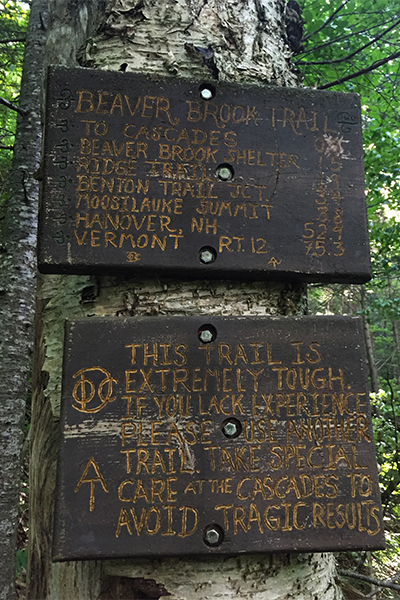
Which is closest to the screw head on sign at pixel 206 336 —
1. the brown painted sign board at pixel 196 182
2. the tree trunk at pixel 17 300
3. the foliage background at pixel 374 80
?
the brown painted sign board at pixel 196 182

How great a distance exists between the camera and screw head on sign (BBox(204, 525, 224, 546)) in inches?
37.5

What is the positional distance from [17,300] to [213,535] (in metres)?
2.49

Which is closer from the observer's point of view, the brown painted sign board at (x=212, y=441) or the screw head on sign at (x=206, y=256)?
the brown painted sign board at (x=212, y=441)

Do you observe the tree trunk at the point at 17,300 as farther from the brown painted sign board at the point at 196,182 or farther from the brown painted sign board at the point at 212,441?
the brown painted sign board at the point at 212,441

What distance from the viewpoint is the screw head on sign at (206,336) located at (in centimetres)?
108

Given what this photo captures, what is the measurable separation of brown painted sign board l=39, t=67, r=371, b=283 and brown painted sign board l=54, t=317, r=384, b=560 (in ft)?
0.62

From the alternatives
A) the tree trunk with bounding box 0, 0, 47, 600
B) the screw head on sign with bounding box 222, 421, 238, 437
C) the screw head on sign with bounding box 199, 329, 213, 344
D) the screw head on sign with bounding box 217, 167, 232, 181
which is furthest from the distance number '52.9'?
the tree trunk with bounding box 0, 0, 47, 600

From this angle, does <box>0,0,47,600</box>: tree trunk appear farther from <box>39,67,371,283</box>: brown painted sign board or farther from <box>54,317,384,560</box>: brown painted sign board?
<box>54,317,384,560</box>: brown painted sign board

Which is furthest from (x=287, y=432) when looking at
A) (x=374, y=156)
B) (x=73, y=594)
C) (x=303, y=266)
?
(x=374, y=156)

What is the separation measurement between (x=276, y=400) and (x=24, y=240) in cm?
263

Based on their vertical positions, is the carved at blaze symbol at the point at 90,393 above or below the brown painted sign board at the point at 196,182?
below

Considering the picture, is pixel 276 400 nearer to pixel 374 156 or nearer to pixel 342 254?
pixel 342 254

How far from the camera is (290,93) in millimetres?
1267

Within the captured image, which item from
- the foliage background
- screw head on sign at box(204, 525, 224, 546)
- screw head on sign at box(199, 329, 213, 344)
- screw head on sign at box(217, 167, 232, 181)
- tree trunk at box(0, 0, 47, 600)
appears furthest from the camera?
the foliage background
